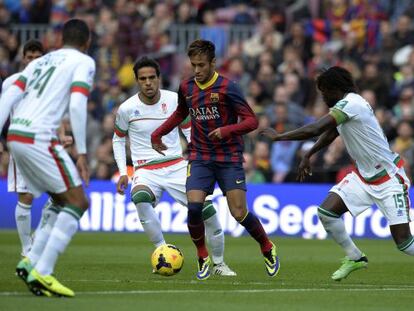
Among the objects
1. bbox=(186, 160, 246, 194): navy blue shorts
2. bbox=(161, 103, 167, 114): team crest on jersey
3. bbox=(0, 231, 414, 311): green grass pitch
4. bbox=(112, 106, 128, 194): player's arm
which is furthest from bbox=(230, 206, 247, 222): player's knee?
bbox=(161, 103, 167, 114): team crest on jersey

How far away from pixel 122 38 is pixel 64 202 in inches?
692

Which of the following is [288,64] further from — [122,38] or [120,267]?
[120,267]

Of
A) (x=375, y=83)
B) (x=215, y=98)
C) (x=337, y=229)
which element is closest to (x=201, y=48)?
(x=215, y=98)

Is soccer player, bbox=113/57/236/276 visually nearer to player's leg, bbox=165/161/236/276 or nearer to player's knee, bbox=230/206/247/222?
player's leg, bbox=165/161/236/276

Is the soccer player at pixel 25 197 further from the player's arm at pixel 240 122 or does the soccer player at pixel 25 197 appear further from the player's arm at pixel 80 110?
the player's arm at pixel 80 110

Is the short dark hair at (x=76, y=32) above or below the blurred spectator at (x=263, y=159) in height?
above

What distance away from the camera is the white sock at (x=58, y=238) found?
10445mm

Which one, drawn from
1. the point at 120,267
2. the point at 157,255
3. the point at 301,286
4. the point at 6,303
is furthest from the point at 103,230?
the point at 6,303

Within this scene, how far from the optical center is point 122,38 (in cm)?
2803

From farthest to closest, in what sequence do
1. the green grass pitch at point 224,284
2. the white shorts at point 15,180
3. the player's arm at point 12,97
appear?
the white shorts at point 15,180 → the player's arm at point 12,97 → the green grass pitch at point 224,284

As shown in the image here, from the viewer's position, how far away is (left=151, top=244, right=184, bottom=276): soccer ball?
1334cm

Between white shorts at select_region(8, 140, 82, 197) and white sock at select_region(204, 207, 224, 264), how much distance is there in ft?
11.5

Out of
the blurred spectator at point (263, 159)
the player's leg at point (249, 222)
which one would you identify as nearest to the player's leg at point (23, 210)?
the player's leg at point (249, 222)

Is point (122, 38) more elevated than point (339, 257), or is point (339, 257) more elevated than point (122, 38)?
point (122, 38)
